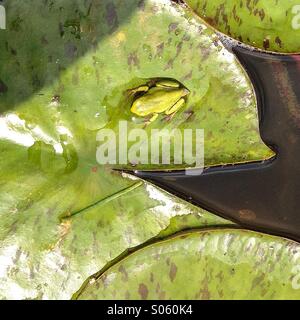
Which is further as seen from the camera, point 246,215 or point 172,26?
point 246,215

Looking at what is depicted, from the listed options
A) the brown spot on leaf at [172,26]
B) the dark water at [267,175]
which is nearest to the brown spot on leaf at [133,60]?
the brown spot on leaf at [172,26]

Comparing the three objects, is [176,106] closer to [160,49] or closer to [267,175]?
[160,49]

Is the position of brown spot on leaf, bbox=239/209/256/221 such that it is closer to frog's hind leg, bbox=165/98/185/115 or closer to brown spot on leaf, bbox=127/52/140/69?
frog's hind leg, bbox=165/98/185/115

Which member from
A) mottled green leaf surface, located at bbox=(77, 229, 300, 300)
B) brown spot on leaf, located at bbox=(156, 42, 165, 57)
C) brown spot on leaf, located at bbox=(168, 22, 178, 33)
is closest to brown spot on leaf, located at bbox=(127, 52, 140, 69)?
brown spot on leaf, located at bbox=(156, 42, 165, 57)

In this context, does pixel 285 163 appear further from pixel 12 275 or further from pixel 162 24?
pixel 12 275

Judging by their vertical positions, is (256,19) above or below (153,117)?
above

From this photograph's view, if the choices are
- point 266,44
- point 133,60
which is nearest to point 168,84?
point 133,60
